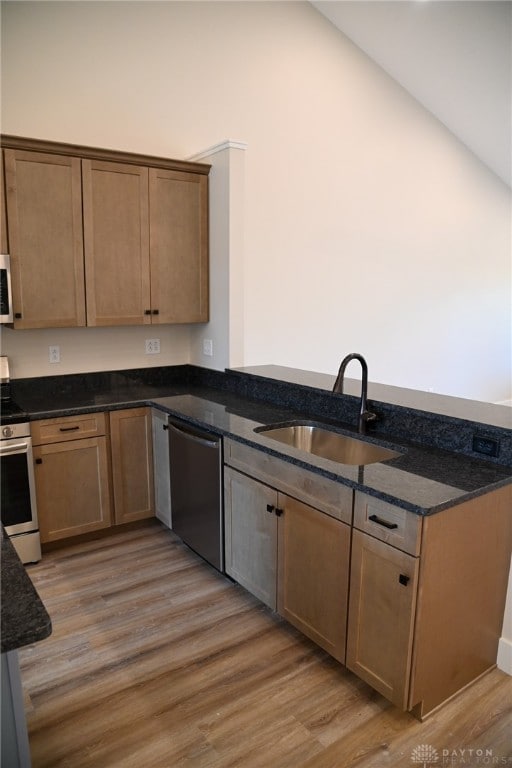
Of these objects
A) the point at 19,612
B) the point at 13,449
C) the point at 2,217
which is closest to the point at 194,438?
the point at 13,449

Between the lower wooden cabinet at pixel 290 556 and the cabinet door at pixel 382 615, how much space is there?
6 centimetres

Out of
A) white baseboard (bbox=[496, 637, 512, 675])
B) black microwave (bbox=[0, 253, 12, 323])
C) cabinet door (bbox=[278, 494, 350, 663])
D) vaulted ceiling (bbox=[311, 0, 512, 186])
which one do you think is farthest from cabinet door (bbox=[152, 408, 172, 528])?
vaulted ceiling (bbox=[311, 0, 512, 186])

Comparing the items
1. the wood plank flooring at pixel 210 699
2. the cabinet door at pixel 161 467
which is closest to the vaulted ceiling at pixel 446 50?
the cabinet door at pixel 161 467

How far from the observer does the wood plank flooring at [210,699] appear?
1730 millimetres

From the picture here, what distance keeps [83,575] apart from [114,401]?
100 centimetres

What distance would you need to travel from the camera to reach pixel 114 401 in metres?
3.18

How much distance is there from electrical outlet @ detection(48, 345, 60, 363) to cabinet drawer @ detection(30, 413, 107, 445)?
60 cm

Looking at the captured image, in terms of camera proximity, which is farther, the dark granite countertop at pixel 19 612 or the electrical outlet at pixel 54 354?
the electrical outlet at pixel 54 354

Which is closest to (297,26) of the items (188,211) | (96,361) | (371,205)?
(371,205)

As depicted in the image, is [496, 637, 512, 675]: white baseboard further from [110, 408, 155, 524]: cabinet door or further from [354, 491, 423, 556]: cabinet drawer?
[110, 408, 155, 524]: cabinet door

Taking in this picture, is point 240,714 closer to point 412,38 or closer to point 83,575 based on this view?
point 83,575

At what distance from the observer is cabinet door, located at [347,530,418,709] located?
170cm

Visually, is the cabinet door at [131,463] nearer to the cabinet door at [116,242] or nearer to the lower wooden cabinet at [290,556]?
the cabinet door at [116,242]

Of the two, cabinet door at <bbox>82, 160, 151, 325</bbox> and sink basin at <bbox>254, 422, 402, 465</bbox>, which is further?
cabinet door at <bbox>82, 160, 151, 325</bbox>
